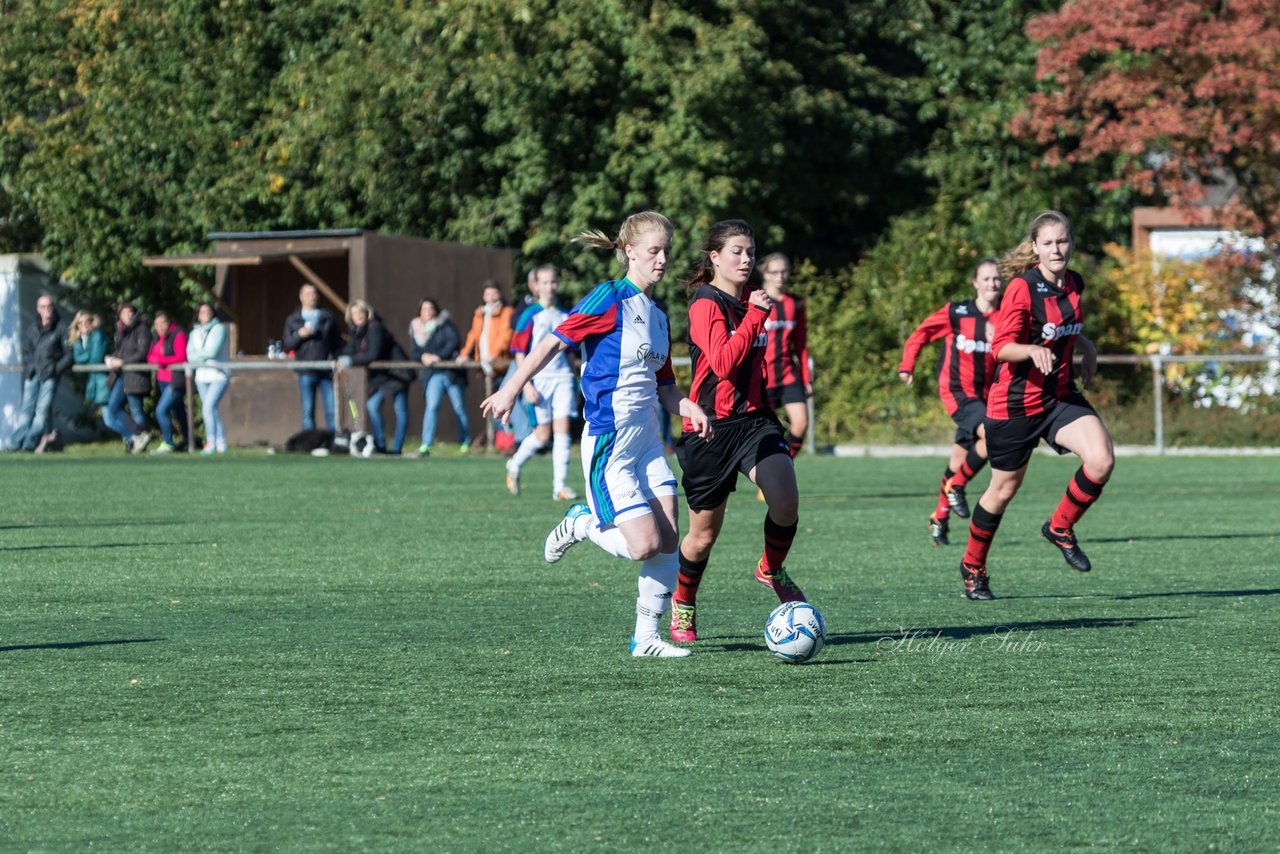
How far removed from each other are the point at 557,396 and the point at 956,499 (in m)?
4.06

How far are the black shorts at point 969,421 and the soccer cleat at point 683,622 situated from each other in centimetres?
583

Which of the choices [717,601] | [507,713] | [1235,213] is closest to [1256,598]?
[717,601]

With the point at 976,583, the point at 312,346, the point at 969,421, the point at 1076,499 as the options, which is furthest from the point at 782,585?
the point at 312,346

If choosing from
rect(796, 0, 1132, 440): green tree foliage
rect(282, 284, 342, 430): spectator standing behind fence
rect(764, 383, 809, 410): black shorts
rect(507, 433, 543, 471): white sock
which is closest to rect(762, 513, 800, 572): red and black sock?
rect(764, 383, 809, 410): black shorts

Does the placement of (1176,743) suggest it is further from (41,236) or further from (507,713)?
(41,236)

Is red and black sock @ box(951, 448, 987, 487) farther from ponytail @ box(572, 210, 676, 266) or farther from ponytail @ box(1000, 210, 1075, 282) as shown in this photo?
ponytail @ box(572, 210, 676, 266)

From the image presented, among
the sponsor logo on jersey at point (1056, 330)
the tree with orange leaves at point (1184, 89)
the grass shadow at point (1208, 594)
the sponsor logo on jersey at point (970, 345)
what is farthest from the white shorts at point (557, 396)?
the tree with orange leaves at point (1184, 89)

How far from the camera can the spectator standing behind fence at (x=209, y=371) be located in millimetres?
24703

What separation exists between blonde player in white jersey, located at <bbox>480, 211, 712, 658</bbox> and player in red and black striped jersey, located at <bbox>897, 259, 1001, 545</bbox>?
230 inches

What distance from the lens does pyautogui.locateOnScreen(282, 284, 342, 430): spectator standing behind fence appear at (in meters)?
24.6

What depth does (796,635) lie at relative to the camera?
24.4 feet

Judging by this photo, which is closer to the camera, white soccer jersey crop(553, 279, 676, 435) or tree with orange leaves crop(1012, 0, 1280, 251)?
white soccer jersey crop(553, 279, 676, 435)

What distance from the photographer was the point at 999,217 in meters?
30.0

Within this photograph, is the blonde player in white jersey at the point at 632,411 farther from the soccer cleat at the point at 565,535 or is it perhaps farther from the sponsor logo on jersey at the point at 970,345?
the sponsor logo on jersey at the point at 970,345
